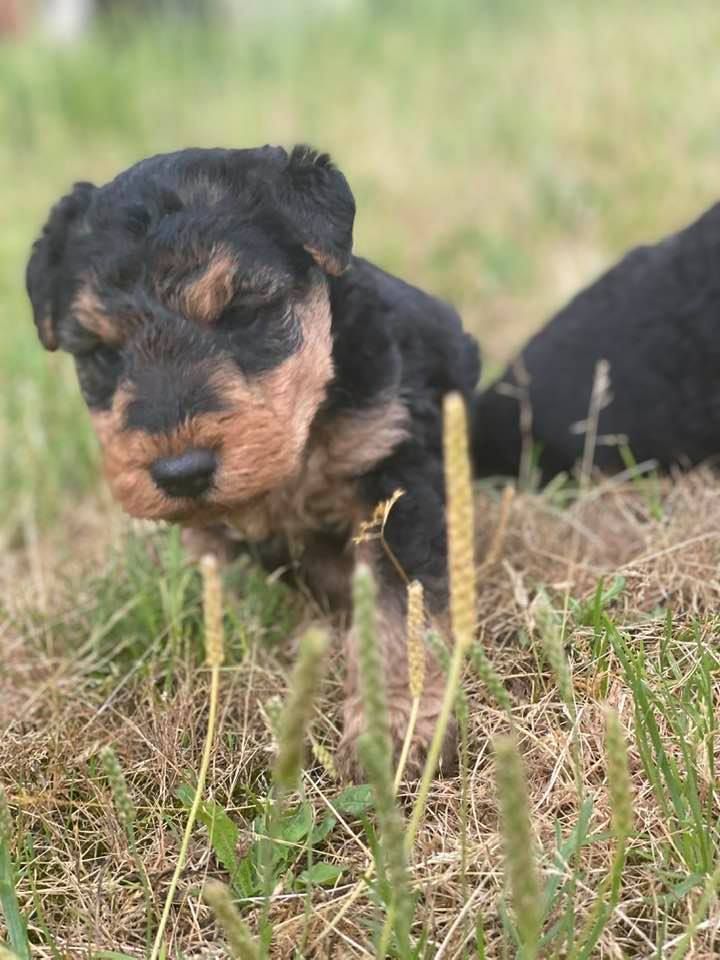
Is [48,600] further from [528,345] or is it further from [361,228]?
[361,228]

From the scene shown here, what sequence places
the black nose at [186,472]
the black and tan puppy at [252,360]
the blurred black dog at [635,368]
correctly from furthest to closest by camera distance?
the blurred black dog at [635,368] < the black and tan puppy at [252,360] < the black nose at [186,472]

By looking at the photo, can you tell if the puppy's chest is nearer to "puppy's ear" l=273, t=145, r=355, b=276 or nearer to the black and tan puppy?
the black and tan puppy

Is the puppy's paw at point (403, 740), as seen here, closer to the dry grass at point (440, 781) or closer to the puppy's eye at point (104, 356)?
the dry grass at point (440, 781)

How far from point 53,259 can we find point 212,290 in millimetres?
648

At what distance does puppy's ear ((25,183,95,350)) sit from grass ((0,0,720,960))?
882 millimetres

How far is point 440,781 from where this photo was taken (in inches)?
106

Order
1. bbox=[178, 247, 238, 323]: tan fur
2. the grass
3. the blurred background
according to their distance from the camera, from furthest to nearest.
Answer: the blurred background → bbox=[178, 247, 238, 323]: tan fur → the grass

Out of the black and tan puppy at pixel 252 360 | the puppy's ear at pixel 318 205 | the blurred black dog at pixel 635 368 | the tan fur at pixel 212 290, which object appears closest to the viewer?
the black and tan puppy at pixel 252 360

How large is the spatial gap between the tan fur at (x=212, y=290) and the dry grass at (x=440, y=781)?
1040 mm

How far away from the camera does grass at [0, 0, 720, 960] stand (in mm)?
2156

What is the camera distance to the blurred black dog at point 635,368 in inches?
154

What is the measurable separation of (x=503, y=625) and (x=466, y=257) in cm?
456

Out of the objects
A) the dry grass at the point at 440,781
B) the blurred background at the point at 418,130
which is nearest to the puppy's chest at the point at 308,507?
the dry grass at the point at 440,781

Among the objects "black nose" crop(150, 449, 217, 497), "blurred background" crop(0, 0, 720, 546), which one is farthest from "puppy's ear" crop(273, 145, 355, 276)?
"blurred background" crop(0, 0, 720, 546)
